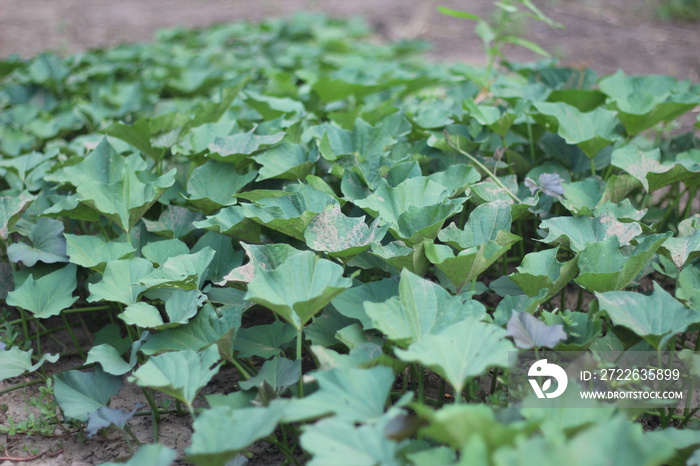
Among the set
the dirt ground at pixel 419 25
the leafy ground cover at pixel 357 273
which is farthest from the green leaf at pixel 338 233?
the dirt ground at pixel 419 25

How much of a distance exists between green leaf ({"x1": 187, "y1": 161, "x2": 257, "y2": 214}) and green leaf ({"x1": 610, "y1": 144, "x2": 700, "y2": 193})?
106 centimetres

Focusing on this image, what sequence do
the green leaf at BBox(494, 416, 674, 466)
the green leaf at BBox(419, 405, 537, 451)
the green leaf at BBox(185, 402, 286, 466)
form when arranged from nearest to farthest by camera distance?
the green leaf at BBox(494, 416, 674, 466) → the green leaf at BBox(419, 405, 537, 451) → the green leaf at BBox(185, 402, 286, 466)

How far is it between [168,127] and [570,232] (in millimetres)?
1415

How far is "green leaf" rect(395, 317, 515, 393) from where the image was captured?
105 centimetres

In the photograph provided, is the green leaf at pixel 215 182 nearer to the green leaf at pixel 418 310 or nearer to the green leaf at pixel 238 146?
the green leaf at pixel 238 146

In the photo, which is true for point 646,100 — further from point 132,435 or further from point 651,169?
point 132,435

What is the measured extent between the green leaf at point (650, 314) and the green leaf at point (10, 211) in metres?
1.50

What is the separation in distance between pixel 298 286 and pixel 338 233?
228mm

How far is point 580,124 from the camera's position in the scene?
1.93m

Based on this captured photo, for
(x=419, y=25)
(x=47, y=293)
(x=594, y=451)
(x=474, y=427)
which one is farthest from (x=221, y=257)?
(x=419, y=25)

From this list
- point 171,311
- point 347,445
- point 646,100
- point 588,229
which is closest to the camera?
point 347,445

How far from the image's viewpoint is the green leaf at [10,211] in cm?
172

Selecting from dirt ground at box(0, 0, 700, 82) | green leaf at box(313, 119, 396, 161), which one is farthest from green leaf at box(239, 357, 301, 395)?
dirt ground at box(0, 0, 700, 82)

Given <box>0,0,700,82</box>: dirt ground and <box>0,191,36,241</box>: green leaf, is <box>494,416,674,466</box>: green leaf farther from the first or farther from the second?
<box>0,0,700,82</box>: dirt ground
